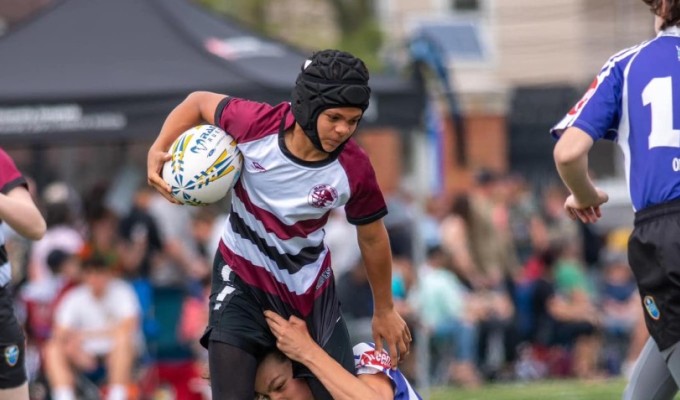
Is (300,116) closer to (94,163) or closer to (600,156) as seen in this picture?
(94,163)

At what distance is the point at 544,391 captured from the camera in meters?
12.3

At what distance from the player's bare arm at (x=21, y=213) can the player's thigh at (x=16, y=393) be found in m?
0.71

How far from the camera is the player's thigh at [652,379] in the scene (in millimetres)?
5711

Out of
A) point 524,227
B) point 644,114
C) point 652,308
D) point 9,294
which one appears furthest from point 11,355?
point 524,227

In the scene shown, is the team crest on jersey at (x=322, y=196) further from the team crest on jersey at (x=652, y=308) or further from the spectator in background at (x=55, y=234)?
the spectator in background at (x=55, y=234)

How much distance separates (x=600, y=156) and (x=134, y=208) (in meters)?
21.3

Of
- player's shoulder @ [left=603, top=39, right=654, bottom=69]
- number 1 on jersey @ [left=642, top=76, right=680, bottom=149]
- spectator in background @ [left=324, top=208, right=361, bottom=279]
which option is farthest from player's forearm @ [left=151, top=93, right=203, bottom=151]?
spectator in background @ [left=324, top=208, right=361, bottom=279]

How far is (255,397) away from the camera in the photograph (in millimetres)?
5719

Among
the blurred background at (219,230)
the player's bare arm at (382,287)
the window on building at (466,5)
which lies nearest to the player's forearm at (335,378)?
the player's bare arm at (382,287)

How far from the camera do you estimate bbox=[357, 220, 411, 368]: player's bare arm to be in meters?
5.95

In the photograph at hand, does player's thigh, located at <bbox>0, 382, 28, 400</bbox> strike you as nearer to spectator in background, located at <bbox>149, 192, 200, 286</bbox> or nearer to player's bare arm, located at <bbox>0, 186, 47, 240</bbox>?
player's bare arm, located at <bbox>0, 186, 47, 240</bbox>

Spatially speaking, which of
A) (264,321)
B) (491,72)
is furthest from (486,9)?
(264,321)

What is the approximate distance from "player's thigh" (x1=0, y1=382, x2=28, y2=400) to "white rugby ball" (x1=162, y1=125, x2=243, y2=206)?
1328 millimetres

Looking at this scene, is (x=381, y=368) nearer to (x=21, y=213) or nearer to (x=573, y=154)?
(x=573, y=154)
